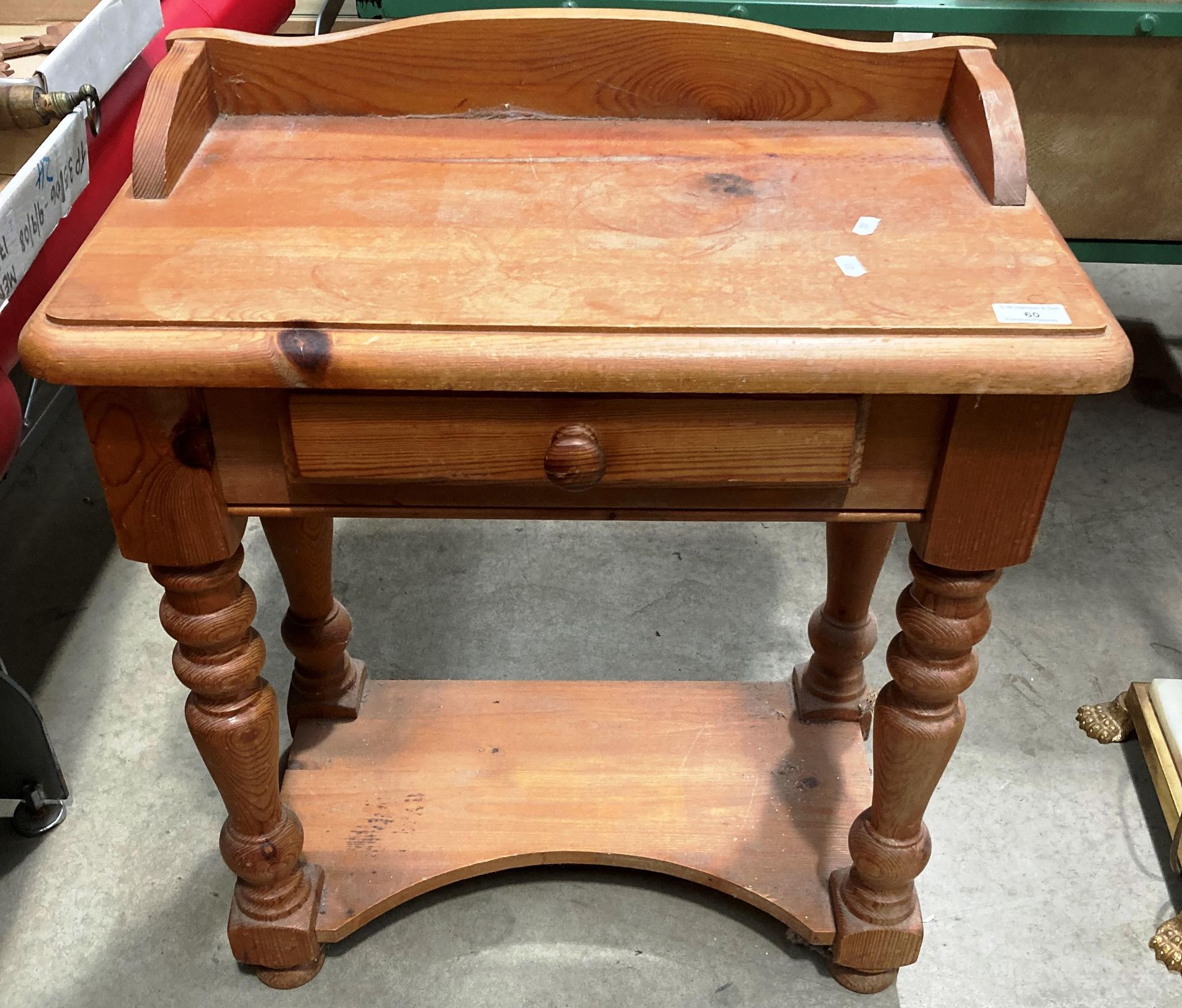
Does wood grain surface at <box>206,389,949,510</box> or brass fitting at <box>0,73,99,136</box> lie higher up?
brass fitting at <box>0,73,99,136</box>

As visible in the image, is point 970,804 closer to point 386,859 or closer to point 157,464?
point 386,859

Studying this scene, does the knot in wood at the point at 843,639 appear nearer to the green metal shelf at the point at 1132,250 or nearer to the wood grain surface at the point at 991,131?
the wood grain surface at the point at 991,131

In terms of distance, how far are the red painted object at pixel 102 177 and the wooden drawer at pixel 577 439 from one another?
48 centimetres

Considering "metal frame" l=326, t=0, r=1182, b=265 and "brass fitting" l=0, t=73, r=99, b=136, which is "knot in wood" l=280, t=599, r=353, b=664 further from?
"metal frame" l=326, t=0, r=1182, b=265

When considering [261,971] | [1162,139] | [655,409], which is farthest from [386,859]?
[1162,139]

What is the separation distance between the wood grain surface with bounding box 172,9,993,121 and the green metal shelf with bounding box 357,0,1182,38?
0.42 m

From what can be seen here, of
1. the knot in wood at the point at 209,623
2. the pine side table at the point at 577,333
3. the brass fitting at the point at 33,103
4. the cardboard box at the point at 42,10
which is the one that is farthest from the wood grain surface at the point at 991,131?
the cardboard box at the point at 42,10

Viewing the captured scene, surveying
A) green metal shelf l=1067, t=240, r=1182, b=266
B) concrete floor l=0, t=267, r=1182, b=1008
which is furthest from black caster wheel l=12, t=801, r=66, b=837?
green metal shelf l=1067, t=240, r=1182, b=266

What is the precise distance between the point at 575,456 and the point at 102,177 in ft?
A: 2.89

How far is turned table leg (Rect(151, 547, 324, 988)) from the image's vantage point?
85 centimetres

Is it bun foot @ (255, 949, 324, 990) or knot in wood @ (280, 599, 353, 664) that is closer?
bun foot @ (255, 949, 324, 990)

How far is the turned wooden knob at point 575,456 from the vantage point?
730 millimetres

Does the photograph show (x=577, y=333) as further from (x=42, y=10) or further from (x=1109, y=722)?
(x=42, y=10)

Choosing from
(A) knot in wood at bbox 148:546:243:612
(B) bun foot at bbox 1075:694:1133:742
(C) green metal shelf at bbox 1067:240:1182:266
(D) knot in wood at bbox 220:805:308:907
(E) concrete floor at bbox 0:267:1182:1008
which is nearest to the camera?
(A) knot in wood at bbox 148:546:243:612
